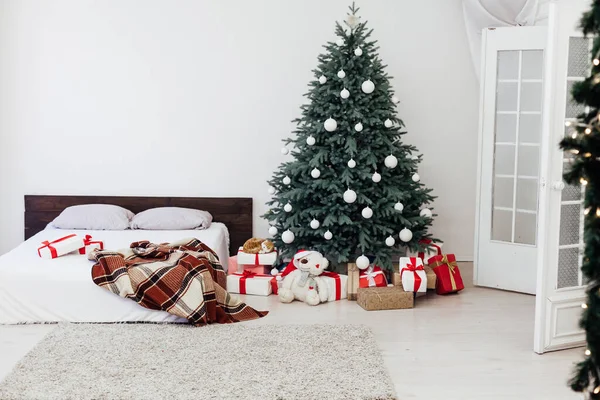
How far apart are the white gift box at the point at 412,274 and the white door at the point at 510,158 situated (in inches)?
25.6

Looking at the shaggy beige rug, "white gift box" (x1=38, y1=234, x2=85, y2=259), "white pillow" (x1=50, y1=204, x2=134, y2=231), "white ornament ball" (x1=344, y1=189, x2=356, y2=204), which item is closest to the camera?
the shaggy beige rug

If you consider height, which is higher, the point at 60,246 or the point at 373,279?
the point at 60,246

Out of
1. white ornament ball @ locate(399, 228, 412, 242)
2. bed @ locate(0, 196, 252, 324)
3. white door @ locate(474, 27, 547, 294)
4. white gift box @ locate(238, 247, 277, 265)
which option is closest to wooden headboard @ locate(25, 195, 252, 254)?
white gift box @ locate(238, 247, 277, 265)

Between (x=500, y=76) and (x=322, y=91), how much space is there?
4.11 ft

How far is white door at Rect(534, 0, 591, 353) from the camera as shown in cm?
406

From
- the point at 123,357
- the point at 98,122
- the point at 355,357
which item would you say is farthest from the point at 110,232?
the point at 355,357

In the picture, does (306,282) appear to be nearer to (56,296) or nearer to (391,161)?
(391,161)

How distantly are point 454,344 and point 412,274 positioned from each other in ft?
2.91

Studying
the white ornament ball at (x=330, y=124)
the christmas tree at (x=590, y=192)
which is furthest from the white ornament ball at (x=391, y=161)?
the christmas tree at (x=590, y=192)

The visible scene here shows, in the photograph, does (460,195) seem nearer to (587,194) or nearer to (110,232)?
(110,232)

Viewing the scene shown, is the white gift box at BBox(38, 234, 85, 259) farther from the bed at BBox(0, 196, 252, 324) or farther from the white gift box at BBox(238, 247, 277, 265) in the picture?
the white gift box at BBox(238, 247, 277, 265)

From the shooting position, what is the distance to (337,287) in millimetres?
5309

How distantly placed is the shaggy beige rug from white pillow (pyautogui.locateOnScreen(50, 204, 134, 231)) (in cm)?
135

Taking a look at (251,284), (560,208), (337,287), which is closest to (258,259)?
(251,284)
